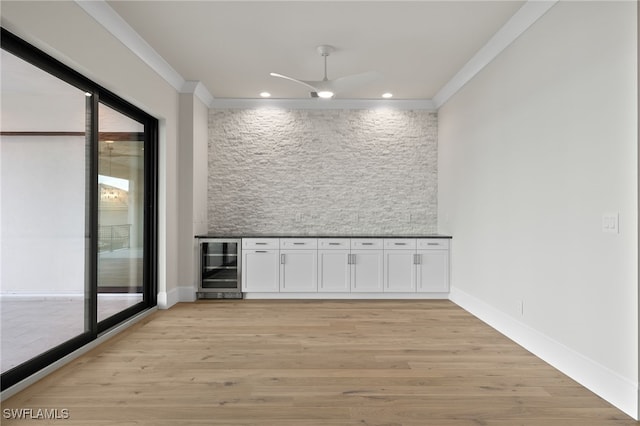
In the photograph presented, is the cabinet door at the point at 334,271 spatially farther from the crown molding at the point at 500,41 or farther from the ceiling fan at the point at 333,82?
the crown molding at the point at 500,41

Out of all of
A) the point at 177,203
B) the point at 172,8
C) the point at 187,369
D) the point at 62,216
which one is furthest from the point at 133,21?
the point at 187,369

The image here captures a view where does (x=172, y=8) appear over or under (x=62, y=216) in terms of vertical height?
over

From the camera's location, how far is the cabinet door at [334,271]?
218 inches

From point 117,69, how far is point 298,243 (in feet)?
10.2

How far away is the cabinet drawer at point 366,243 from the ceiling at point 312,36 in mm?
2237

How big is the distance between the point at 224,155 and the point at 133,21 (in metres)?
2.66

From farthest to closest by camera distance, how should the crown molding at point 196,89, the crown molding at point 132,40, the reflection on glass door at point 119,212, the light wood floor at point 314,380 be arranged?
1. the crown molding at point 196,89
2. the reflection on glass door at point 119,212
3. the crown molding at point 132,40
4. the light wood floor at point 314,380

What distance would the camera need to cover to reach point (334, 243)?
554 centimetres

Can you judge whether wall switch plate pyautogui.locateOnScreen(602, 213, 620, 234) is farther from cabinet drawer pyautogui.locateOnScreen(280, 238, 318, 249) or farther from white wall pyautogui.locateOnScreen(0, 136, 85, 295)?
white wall pyautogui.locateOnScreen(0, 136, 85, 295)

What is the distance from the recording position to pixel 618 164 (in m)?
2.40

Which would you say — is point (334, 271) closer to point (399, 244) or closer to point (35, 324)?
point (399, 244)

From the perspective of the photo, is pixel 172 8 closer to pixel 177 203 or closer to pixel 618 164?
pixel 177 203

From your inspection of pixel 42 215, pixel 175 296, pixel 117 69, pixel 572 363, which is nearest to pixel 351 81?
pixel 117 69

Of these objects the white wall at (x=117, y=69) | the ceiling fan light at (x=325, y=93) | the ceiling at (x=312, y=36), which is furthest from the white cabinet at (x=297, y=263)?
the ceiling at (x=312, y=36)
